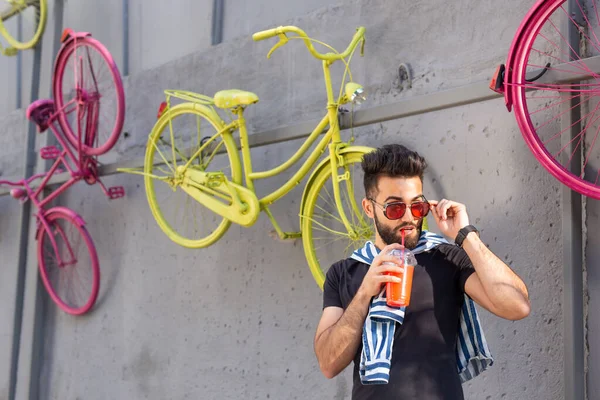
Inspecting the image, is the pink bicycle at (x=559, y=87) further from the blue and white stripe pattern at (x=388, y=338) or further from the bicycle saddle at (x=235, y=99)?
the bicycle saddle at (x=235, y=99)

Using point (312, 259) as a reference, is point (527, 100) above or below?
above

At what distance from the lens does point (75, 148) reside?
6137mm

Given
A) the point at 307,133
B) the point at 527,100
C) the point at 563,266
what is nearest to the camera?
the point at 563,266

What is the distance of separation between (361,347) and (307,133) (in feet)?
7.13

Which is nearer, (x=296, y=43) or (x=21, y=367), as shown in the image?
(x=296, y=43)

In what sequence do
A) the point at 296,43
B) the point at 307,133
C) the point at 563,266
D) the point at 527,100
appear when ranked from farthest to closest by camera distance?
1. the point at 296,43
2. the point at 307,133
3. the point at 527,100
4. the point at 563,266

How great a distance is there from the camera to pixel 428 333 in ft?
7.97

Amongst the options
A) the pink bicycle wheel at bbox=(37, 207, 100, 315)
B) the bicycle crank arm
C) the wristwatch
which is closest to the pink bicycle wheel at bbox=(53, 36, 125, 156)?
the pink bicycle wheel at bbox=(37, 207, 100, 315)

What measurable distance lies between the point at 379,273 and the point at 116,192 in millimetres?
3800

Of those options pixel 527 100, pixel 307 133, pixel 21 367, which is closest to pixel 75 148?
pixel 21 367

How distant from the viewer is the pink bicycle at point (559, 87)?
10.6 ft

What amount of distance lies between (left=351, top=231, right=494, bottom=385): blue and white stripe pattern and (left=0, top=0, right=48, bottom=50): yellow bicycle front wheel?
207 inches

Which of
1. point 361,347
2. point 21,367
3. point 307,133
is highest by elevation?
point 307,133

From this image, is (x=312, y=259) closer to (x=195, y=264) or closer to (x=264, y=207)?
(x=264, y=207)
